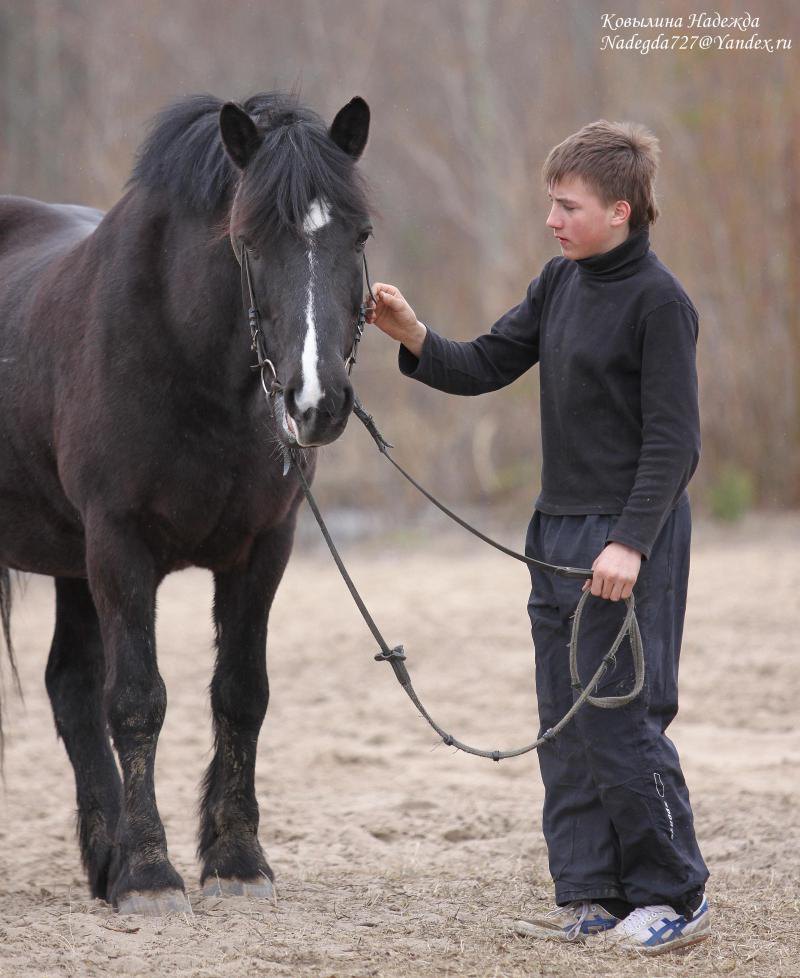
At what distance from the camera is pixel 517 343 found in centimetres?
374

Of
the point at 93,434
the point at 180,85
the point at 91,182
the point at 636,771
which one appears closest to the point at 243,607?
the point at 93,434

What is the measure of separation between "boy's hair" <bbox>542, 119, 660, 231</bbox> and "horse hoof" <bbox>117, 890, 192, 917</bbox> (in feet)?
7.15

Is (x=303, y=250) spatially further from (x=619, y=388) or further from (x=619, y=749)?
(x=619, y=749)

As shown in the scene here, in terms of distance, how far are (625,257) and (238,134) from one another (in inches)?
41.3

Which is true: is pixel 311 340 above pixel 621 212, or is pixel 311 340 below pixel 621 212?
below

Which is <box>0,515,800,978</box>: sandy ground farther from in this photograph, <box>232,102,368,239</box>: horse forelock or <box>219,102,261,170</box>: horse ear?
<box>219,102,261,170</box>: horse ear

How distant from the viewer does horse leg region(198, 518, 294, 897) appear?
4074mm

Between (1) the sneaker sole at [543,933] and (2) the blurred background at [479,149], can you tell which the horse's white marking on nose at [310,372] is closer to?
(1) the sneaker sole at [543,933]

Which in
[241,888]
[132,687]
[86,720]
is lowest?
[241,888]

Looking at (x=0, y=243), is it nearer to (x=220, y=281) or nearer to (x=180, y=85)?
(x=220, y=281)

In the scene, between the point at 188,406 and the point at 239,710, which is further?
the point at 239,710

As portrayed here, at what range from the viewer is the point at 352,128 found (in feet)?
11.7

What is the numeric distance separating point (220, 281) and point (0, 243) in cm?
181

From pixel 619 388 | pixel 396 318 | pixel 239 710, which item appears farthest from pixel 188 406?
pixel 619 388
